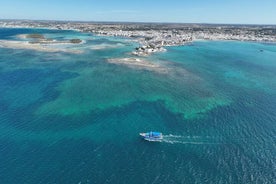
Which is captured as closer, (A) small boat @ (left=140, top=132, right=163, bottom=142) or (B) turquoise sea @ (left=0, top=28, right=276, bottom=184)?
(B) turquoise sea @ (left=0, top=28, right=276, bottom=184)

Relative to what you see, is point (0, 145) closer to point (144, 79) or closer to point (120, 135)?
point (120, 135)

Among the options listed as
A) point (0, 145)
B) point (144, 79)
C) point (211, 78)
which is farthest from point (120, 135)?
point (211, 78)

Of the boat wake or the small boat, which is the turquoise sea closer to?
the boat wake

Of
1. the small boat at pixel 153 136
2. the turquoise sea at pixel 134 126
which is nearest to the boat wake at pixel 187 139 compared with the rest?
the turquoise sea at pixel 134 126

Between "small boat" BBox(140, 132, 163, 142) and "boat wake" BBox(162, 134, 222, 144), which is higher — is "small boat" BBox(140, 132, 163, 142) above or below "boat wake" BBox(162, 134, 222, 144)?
above

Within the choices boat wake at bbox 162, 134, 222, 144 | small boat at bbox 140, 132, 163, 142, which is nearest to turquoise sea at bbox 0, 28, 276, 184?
boat wake at bbox 162, 134, 222, 144

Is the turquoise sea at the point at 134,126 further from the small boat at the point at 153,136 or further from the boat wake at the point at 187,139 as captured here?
the small boat at the point at 153,136

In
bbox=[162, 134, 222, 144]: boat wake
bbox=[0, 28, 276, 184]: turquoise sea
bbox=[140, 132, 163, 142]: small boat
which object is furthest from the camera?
bbox=[162, 134, 222, 144]: boat wake
